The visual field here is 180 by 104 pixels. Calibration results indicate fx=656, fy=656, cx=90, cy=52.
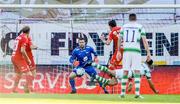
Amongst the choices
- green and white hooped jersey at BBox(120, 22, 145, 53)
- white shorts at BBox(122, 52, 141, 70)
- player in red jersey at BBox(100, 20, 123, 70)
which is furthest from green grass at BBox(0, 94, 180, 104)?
player in red jersey at BBox(100, 20, 123, 70)

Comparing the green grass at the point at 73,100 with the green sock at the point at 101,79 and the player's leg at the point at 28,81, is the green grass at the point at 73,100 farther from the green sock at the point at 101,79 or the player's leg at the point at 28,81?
the green sock at the point at 101,79

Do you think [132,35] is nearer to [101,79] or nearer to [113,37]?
[113,37]

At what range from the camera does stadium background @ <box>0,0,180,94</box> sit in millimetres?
17391

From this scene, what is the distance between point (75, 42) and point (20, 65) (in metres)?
3.14

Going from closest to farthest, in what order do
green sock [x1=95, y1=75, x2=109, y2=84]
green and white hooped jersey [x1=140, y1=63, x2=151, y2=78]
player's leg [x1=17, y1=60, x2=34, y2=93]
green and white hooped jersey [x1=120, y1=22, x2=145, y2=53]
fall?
1. green and white hooped jersey [x1=120, y1=22, x2=145, y2=53]
2. player's leg [x1=17, y1=60, x2=34, y2=93]
3. green sock [x1=95, y1=75, x2=109, y2=84]
4. green and white hooped jersey [x1=140, y1=63, x2=151, y2=78]

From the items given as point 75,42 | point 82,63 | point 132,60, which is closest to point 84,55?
point 82,63

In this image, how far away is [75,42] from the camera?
18156mm

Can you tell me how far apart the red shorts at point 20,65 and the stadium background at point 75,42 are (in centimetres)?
137

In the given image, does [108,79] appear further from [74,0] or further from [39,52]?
[74,0]

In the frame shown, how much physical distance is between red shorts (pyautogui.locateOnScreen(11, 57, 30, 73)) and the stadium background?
1374 millimetres

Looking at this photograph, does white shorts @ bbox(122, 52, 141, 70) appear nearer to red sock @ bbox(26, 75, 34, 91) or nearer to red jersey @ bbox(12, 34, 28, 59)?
red jersey @ bbox(12, 34, 28, 59)

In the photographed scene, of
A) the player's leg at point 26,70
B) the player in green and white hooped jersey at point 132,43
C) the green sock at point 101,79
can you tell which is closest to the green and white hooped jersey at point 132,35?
the player in green and white hooped jersey at point 132,43

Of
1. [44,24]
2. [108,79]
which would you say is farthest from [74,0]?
[108,79]

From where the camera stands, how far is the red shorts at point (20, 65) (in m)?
15.3
